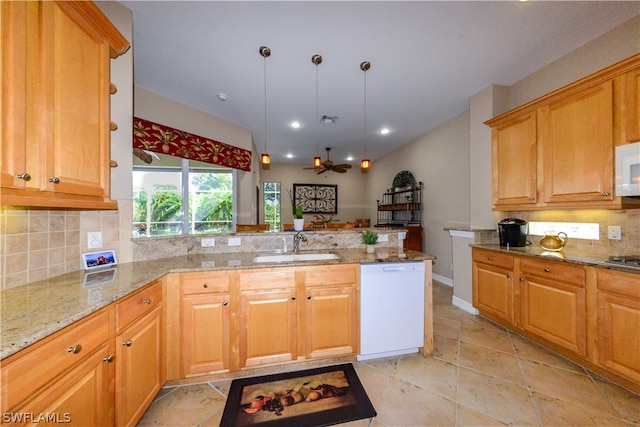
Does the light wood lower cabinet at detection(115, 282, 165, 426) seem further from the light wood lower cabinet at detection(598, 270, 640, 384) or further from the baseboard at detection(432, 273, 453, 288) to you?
the baseboard at detection(432, 273, 453, 288)

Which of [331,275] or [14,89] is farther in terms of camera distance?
[331,275]

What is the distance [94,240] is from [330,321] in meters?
1.84

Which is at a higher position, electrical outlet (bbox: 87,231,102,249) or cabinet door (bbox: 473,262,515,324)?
electrical outlet (bbox: 87,231,102,249)

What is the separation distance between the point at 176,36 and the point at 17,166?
1.86 metres

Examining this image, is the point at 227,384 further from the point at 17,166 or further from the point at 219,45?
the point at 219,45

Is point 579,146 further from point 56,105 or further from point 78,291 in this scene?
point 78,291

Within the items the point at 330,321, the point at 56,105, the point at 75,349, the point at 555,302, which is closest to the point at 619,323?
the point at 555,302

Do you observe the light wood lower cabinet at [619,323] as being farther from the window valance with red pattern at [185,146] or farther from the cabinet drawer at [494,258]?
the window valance with red pattern at [185,146]

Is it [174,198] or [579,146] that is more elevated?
[579,146]

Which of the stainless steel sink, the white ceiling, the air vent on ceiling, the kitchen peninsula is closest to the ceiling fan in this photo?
the air vent on ceiling

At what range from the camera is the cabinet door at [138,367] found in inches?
47.5

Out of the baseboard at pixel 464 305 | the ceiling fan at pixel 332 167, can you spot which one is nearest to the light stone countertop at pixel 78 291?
the baseboard at pixel 464 305

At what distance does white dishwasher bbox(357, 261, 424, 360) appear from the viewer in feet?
6.38

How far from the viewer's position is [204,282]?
169cm
